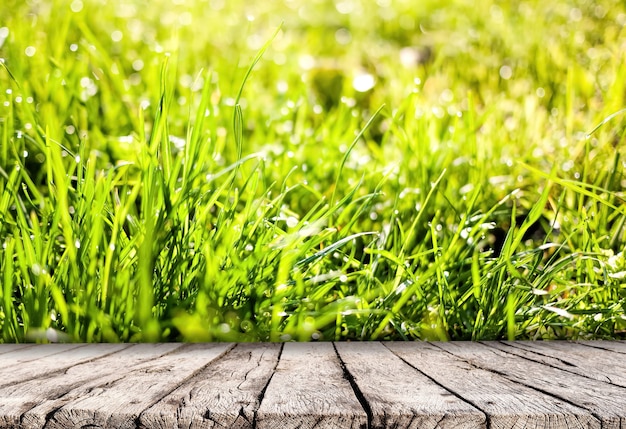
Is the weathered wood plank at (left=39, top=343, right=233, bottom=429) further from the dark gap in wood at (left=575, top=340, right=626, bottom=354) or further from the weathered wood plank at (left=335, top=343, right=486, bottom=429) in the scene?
the dark gap in wood at (left=575, top=340, right=626, bottom=354)

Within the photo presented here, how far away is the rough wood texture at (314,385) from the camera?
906 millimetres

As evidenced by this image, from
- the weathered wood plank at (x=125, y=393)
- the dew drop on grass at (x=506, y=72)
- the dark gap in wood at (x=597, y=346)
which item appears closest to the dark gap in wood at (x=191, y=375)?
the weathered wood plank at (x=125, y=393)

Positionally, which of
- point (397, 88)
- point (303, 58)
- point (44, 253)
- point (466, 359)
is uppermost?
point (303, 58)

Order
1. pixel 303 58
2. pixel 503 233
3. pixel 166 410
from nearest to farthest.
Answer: pixel 166 410
pixel 503 233
pixel 303 58

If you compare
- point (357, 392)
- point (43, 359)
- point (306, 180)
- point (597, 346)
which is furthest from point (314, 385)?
point (306, 180)

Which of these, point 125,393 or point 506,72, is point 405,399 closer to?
point 125,393

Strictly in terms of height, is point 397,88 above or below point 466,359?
above

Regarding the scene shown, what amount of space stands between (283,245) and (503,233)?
103 centimetres

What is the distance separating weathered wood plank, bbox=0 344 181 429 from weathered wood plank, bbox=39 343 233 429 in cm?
2

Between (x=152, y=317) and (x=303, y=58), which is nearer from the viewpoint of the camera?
(x=152, y=317)

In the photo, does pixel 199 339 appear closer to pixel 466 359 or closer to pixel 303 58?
pixel 466 359

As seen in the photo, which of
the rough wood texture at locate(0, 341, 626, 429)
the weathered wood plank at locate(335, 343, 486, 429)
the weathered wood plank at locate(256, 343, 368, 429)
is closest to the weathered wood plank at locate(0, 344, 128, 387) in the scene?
the rough wood texture at locate(0, 341, 626, 429)

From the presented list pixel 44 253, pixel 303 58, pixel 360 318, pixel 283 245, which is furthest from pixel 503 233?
pixel 303 58

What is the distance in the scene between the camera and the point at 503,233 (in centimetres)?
230
